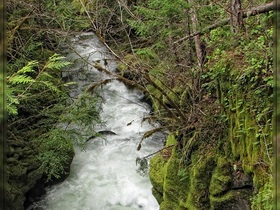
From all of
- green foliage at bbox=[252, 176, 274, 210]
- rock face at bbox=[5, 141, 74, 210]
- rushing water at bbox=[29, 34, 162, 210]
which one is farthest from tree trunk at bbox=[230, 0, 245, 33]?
rock face at bbox=[5, 141, 74, 210]

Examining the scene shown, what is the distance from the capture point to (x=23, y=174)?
7367 millimetres

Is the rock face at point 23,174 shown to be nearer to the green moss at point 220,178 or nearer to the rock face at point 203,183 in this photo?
the rock face at point 203,183

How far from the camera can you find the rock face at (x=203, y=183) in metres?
4.43

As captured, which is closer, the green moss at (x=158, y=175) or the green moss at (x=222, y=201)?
the green moss at (x=222, y=201)

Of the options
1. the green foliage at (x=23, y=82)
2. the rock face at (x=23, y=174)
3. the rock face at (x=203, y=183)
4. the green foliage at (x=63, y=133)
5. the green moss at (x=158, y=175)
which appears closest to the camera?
the green foliage at (x=23, y=82)

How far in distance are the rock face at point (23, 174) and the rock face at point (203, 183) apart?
298 cm

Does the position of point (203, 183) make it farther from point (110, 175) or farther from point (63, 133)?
point (110, 175)

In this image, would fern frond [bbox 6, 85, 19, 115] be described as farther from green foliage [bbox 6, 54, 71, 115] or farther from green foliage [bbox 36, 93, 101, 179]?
green foliage [bbox 36, 93, 101, 179]

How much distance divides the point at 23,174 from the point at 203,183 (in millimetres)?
4292

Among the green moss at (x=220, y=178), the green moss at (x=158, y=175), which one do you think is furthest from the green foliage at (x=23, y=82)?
the green moss at (x=220, y=178)

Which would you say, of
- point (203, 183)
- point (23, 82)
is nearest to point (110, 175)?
point (203, 183)

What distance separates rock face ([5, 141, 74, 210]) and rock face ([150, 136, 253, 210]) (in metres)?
2.98

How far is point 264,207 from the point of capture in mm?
3523

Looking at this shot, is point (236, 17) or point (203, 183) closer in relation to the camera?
point (236, 17)
